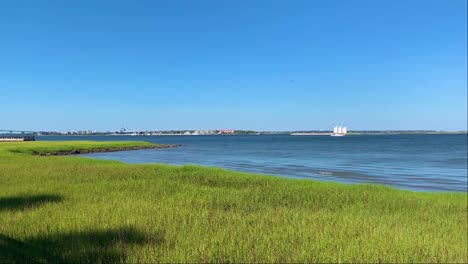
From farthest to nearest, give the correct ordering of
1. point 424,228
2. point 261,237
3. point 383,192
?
point 383,192 < point 424,228 < point 261,237

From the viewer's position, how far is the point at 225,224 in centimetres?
1229

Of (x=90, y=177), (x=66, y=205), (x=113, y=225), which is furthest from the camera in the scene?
(x=90, y=177)

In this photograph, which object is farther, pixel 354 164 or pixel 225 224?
pixel 354 164

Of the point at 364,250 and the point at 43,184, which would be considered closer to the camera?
the point at 364,250

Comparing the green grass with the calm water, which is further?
the calm water

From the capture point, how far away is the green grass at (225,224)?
9.30 m

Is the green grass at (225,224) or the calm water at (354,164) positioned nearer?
the green grass at (225,224)

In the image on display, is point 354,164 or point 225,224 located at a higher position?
point 225,224

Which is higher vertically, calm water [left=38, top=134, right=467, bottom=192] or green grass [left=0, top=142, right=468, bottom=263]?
green grass [left=0, top=142, right=468, bottom=263]

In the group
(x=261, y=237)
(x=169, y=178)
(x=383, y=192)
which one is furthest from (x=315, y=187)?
(x=261, y=237)

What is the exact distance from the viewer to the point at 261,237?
35.6 ft

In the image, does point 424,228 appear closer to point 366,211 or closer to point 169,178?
point 366,211

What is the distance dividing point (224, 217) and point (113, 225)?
3.58m

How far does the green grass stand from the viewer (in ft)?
30.5
